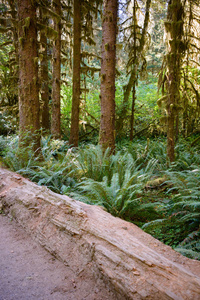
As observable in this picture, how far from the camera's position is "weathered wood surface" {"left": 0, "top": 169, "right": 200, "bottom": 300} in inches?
69.6

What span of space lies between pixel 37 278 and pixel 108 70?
5743mm

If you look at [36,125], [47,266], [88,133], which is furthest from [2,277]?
[88,133]

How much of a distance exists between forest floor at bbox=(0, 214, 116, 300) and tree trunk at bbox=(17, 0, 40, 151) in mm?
3399

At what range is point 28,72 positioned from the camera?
5914mm

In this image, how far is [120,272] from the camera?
1.95 meters

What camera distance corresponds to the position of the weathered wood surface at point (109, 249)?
5.80 feet

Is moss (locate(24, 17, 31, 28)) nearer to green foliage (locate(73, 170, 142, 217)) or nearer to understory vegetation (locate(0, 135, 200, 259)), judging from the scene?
understory vegetation (locate(0, 135, 200, 259))

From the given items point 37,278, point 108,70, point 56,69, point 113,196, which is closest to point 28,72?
point 108,70

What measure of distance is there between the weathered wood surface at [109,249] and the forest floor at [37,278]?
0.09m

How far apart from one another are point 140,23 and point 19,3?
710cm

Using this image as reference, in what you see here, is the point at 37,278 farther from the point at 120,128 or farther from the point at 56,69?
the point at 120,128

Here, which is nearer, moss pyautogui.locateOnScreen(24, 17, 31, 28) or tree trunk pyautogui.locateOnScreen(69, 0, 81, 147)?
moss pyautogui.locateOnScreen(24, 17, 31, 28)

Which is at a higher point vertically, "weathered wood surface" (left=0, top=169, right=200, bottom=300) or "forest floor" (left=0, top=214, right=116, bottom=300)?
"weathered wood surface" (left=0, top=169, right=200, bottom=300)

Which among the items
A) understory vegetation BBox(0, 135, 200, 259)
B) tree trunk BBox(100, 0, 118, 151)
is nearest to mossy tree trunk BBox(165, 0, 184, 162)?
tree trunk BBox(100, 0, 118, 151)
